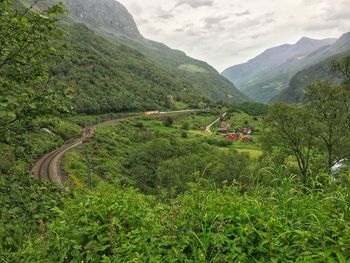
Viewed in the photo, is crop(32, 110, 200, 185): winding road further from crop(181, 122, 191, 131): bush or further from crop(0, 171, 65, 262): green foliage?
crop(181, 122, 191, 131): bush

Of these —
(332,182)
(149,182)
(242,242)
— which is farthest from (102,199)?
(149,182)

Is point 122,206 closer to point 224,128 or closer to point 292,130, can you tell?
point 292,130

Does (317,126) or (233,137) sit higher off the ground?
(317,126)

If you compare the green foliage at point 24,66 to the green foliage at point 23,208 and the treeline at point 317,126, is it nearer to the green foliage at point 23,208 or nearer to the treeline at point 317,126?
the green foliage at point 23,208

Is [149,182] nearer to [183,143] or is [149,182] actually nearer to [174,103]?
[183,143]

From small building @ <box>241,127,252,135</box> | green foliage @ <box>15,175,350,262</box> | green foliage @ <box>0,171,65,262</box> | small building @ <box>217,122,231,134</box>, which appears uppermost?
green foliage @ <box>0,171,65,262</box>

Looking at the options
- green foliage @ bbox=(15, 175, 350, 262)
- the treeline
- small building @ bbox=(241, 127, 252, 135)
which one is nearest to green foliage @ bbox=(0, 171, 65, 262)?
green foliage @ bbox=(15, 175, 350, 262)

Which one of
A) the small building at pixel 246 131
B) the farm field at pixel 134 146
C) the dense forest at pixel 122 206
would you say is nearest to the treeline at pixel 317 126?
the farm field at pixel 134 146

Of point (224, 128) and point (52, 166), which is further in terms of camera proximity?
point (224, 128)

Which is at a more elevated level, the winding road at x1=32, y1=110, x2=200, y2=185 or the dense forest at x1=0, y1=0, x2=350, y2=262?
the dense forest at x1=0, y1=0, x2=350, y2=262

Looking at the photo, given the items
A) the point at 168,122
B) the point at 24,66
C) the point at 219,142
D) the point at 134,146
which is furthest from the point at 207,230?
the point at 168,122

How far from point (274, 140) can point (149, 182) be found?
33162 mm

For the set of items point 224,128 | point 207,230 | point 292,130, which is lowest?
point 224,128

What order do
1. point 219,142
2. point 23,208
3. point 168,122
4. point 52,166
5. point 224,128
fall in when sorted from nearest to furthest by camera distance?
point 23,208 < point 52,166 < point 219,142 < point 168,122 < point 224,128
